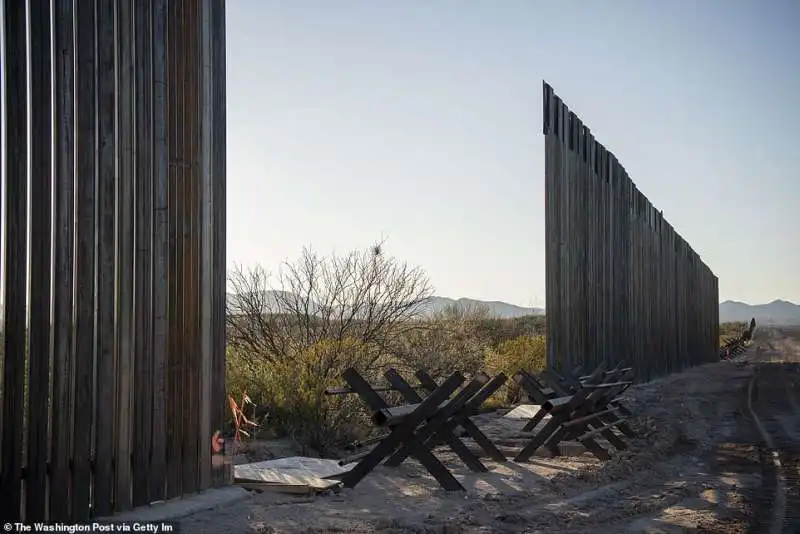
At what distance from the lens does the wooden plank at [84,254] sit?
18.0 ft

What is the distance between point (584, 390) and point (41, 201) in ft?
22.7

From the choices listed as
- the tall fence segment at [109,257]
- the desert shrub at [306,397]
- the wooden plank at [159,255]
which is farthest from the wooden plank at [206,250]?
the desert shrub at [306,397]

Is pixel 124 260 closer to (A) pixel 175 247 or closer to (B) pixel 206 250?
(A) pixel 175 247

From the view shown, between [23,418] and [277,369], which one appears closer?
[23,418]

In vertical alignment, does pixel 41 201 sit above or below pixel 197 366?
above

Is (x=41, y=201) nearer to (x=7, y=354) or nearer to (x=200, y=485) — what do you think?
(x=7, y=354)

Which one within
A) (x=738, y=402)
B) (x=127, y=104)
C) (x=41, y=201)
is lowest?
(x=738, y=402)

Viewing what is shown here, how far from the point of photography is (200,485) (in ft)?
21.7

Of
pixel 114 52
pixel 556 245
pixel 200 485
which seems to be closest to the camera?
pixel 114 52

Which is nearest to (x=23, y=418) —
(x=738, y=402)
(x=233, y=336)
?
(x=233, y=336)

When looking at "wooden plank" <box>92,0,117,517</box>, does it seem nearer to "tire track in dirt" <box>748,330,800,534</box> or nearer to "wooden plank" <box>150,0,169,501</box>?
"wooden plank" <box>150,0,169,501</box>

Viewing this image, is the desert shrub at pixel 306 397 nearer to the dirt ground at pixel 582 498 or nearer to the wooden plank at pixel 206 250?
the dirt ground at pixel 582 498

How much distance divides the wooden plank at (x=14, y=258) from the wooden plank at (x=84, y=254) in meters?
0.40

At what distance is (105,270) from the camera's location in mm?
5738
